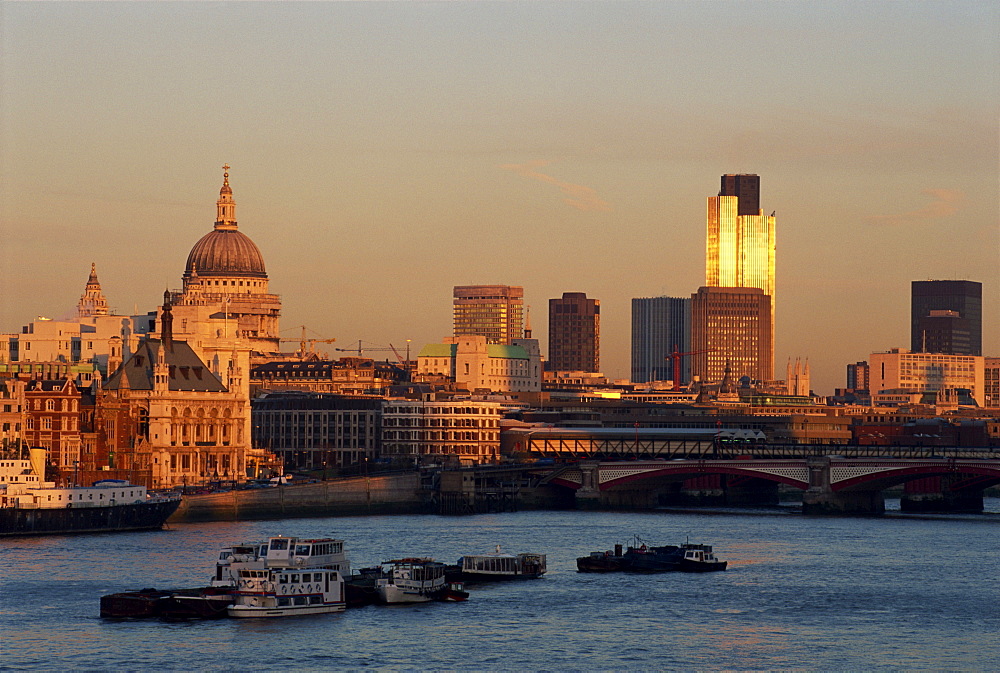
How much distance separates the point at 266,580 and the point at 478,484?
86.4 m

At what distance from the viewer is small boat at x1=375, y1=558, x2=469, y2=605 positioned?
11719 centimetres

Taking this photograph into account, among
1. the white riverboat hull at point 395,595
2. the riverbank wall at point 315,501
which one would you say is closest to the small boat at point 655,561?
the white riverboat hull at point 395,595

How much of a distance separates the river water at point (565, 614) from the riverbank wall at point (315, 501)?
36.5 feet

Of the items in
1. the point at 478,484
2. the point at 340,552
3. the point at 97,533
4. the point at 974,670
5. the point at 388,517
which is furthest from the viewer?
the point at 478,484

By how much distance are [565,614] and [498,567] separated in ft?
52.4

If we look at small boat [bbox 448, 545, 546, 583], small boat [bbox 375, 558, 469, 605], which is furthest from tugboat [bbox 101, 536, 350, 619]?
small boat [bbox 448, 545, 546, 583]

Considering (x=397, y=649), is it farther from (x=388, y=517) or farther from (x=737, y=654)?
(x=388, y=517)

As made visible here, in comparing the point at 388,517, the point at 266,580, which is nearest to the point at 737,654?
the point at 266,580

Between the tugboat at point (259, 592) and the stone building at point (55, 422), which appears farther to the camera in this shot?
the stone building at point (55, 422)

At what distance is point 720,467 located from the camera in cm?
19212

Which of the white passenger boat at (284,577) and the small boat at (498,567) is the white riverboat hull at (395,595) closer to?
the white passenger boat at (284,577)

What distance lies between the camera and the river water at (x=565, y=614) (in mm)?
99000

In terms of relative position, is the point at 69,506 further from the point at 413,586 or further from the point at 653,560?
the point at 413,586

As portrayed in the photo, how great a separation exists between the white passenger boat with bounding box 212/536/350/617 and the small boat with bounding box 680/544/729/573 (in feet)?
83.0
